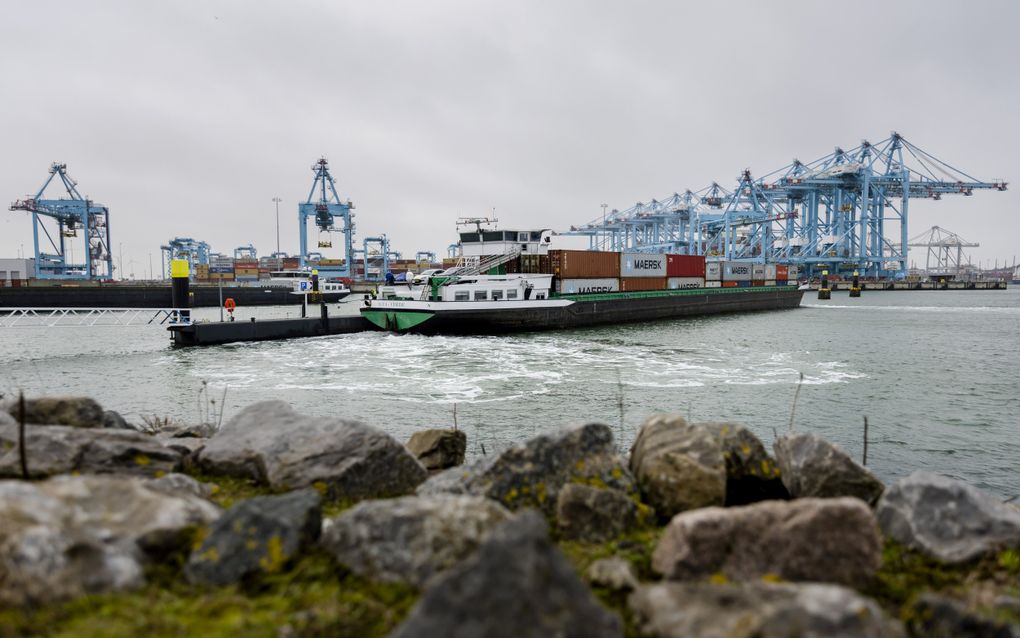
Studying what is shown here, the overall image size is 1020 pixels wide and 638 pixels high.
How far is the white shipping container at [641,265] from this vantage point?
51.4 meters

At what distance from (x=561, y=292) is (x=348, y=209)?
6509 centimetres

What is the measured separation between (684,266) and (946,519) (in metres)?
57.0

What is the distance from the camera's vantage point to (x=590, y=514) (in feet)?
14.6

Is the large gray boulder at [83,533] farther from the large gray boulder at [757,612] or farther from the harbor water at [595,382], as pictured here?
the harbor water at [595,382]

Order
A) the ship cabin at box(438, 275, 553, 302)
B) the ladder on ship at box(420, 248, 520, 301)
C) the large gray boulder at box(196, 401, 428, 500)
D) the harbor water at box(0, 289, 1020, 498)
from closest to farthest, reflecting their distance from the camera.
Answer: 1. the large gray boulder at box(196, 401, 428, 500)
2. the harbor water at box(0, 289, 1020, 498)
3. the ship cabin at box(438, 275, 553, 302)
4. the ladder on ship at box(420, 248, 520, 301)

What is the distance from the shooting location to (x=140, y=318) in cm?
4622

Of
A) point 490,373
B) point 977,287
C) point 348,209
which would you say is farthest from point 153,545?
point 977,287

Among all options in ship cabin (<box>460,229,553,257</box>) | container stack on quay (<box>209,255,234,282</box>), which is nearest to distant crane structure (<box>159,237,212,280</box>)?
container stack on quay (<box>209,255,234,282</box>)

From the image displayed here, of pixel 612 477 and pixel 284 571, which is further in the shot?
pixel 612 477

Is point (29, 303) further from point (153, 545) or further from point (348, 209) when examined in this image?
point (153, 545)

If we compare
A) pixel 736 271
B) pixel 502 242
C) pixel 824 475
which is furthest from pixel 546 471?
pixel 736 271

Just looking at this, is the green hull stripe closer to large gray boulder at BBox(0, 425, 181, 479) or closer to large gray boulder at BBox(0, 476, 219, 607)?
large gray boulder at BBox(0, 425, 181, 479)

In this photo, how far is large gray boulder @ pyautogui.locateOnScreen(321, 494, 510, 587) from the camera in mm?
3473

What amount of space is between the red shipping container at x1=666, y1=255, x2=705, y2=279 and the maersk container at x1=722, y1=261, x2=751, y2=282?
23.8ft
